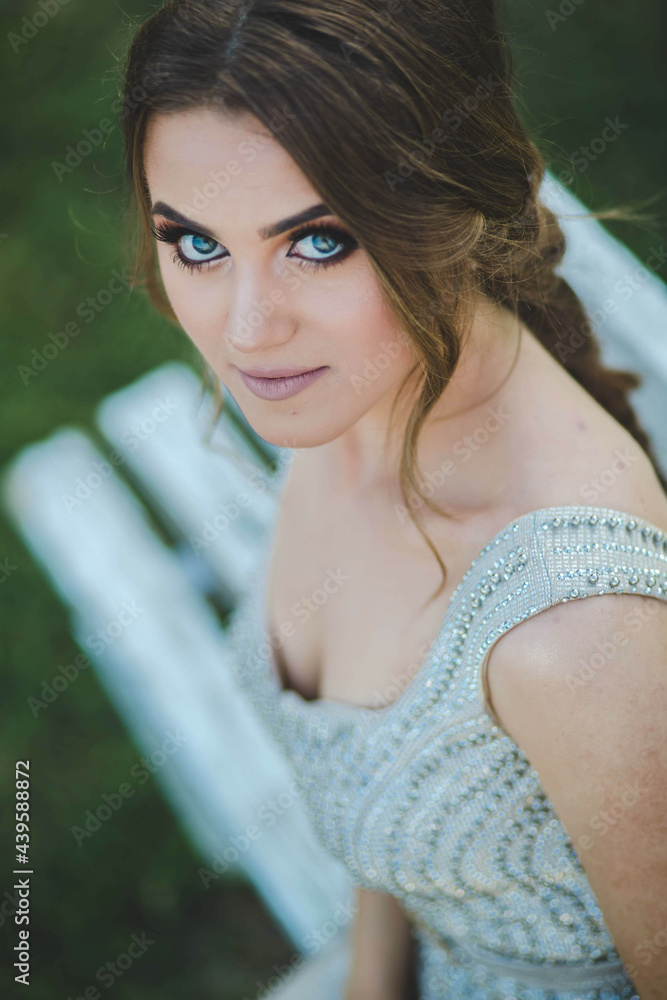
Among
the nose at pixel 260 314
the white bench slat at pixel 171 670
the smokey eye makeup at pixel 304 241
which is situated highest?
the smokey eye makeup at pixel 304 241

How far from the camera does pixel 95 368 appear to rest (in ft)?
11.2

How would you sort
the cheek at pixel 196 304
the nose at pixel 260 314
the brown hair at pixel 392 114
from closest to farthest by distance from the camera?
1. the brown hair at pixel 392 114
2. the nose at pixel 260 314
3. the cheek at pixel 196 304

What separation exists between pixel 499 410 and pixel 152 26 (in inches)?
29.2

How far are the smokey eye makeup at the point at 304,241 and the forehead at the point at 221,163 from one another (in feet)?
0.15

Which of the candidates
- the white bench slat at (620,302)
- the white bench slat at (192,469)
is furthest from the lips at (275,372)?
the white bench slat at (192,469)

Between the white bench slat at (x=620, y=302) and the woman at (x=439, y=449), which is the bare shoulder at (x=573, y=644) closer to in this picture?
the woman at (x=439, y=449)

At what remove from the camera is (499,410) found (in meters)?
1.39

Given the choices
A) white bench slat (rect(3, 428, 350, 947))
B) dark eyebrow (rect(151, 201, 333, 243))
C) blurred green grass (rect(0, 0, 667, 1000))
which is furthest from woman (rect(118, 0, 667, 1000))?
blurred green grass (rect(0, 0, 667, 1000))

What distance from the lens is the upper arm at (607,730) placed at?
1.13 m

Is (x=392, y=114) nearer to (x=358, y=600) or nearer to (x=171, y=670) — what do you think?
(x=358, y=600)

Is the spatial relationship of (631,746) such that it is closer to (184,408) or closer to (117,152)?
(184,408)

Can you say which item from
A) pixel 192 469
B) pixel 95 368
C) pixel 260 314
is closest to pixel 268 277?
pixel 260 314

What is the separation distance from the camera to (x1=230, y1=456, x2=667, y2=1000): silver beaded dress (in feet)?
3.98

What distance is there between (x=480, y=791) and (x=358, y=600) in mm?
395
